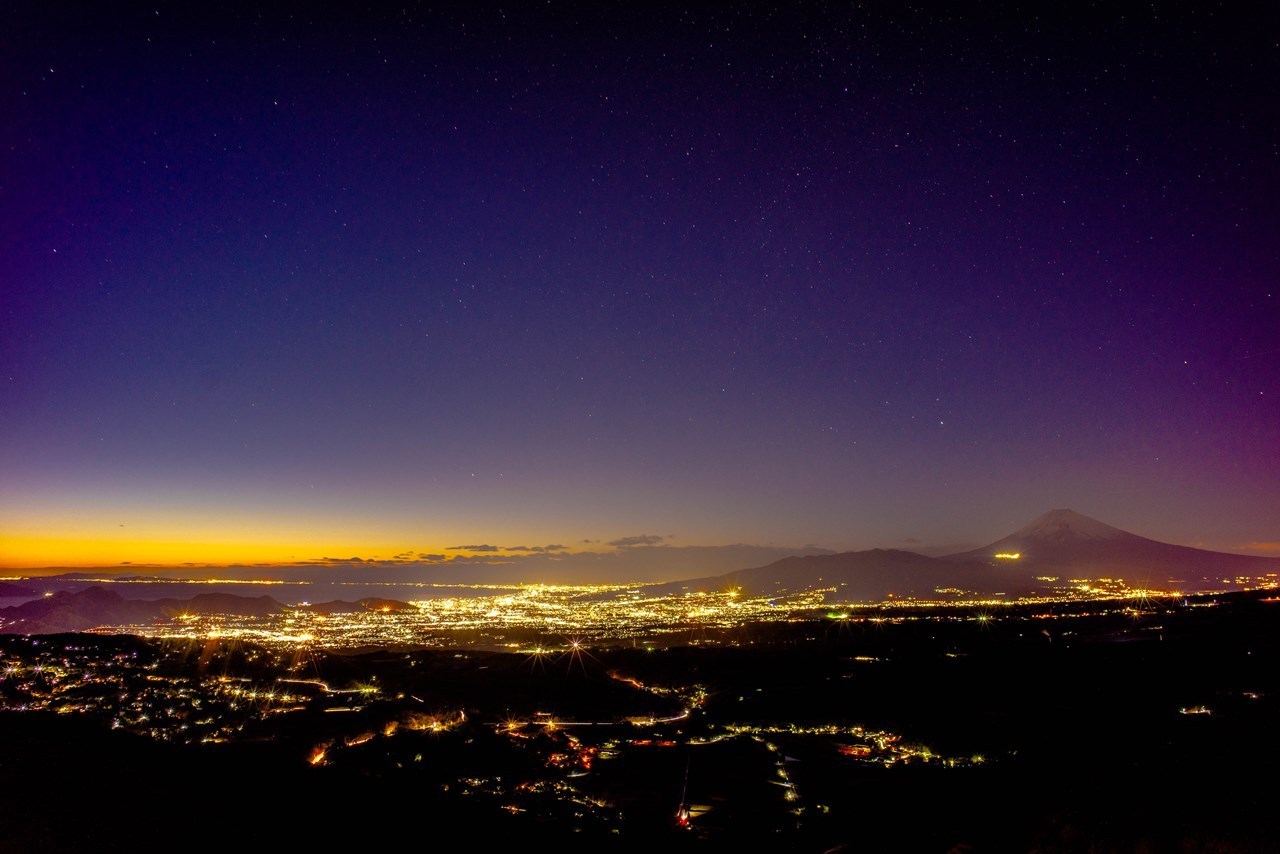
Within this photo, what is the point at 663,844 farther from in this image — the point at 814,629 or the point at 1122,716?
the point at 814,629

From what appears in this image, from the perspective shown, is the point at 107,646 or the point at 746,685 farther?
the point at 107,646

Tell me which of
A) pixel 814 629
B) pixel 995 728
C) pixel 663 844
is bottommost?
pixel 814 629

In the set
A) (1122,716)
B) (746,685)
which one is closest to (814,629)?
(746,685)

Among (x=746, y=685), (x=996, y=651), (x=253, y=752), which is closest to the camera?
(x=253, y=752)

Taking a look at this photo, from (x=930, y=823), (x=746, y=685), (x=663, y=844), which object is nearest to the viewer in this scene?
(x=663, y=844)

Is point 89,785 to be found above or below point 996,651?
above

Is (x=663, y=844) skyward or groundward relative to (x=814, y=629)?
skyward

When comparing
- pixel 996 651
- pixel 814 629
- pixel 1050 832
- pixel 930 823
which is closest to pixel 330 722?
pixel 930 823

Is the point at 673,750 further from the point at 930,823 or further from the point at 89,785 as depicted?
the point at 89,785

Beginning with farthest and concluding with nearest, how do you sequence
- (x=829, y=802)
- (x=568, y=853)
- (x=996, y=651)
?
(x=996, y=651) → (x=829, y=802) → (x=568, y=853)
